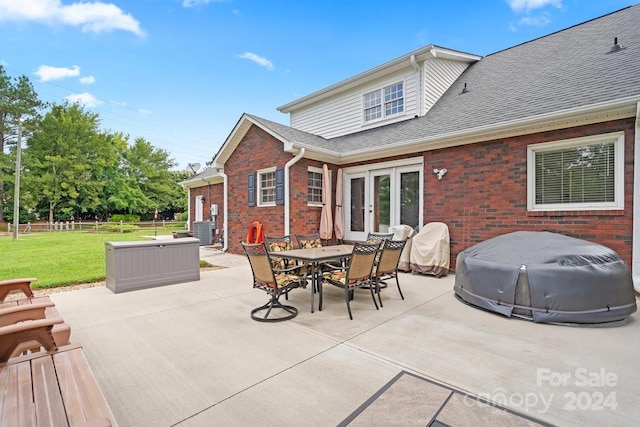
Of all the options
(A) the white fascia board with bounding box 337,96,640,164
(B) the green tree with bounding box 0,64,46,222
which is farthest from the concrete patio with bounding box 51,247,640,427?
(B) the green tree with bounding box 0,64,46,222

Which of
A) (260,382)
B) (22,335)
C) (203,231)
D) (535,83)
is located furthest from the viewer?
(203,231)

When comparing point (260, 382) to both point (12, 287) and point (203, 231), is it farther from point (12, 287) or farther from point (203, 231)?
point (203, 231)

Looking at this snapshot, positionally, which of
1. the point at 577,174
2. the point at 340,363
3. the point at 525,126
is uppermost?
the point at 525,126

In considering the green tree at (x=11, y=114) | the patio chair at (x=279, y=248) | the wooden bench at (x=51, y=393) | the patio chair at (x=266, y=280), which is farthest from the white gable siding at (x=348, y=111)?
the green tree at (x=11, y=114)

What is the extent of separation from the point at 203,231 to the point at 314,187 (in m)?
6.68

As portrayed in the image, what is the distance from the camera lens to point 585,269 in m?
3.83

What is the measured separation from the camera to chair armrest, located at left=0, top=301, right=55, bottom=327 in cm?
231

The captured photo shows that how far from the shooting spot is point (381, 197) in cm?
866

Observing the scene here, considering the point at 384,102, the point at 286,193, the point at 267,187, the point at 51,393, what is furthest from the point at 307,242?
the point at 384,102

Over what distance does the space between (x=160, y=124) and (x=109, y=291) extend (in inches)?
1430

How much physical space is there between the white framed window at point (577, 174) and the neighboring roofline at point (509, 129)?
0.34 meters

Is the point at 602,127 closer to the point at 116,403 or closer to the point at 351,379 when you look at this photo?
the point at 351,379

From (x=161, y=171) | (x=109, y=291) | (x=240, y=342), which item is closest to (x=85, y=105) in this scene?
(x=161, y=171)

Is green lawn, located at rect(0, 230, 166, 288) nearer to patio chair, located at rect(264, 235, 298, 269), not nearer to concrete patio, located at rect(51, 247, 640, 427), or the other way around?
concrete patio, located at rect(51, 247, 640, 427)
